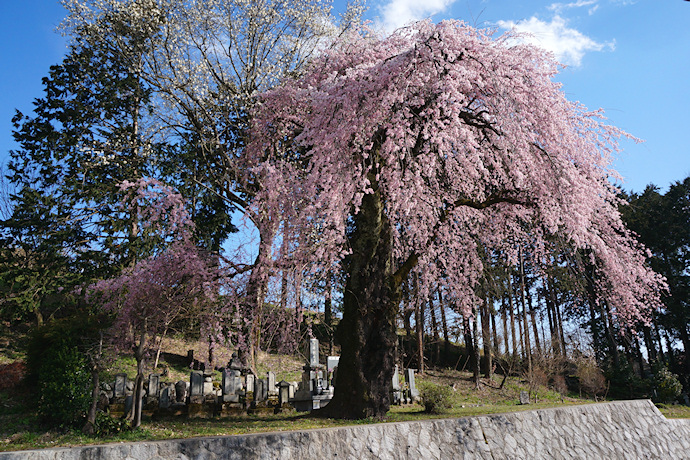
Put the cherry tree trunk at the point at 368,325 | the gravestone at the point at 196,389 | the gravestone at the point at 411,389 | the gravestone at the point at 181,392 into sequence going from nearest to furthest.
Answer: the cherry tree trunk at the point at 368,325 → the gravestone at the point at 196,389 → the gravestone at the point at 181,392 → the gravestone at the point at 411,389

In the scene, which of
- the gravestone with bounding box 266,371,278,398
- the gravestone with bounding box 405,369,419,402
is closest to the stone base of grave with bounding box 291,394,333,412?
the gravestone with bounding box 266,371,278,398

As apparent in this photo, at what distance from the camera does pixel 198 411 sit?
1119cm

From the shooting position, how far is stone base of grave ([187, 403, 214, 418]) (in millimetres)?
11109

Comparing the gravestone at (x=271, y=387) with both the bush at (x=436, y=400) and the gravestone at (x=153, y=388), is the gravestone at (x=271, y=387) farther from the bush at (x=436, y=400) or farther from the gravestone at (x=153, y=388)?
the bush at (x=436, y=400)

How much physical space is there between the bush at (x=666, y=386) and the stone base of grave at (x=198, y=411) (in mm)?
21416

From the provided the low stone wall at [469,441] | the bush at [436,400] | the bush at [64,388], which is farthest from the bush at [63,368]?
the bush at [436,400]

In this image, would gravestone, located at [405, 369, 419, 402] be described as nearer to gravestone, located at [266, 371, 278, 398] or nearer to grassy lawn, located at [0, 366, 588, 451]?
grassy lawn, located at [0, 366, 588, 451]

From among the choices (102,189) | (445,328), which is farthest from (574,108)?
(445,328)

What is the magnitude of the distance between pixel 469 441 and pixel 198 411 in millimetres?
7233

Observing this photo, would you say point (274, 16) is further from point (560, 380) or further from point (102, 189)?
point (560, 380)

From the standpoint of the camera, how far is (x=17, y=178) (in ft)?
50.3

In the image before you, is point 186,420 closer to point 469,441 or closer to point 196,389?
point 196,389

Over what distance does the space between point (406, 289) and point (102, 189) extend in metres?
13.0

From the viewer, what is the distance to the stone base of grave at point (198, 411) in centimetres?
1111
